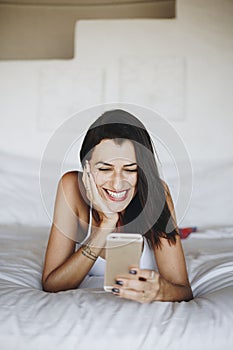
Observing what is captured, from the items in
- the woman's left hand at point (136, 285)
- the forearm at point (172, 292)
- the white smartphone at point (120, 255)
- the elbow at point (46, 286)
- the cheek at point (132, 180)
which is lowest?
the elbow at point (46, 286)

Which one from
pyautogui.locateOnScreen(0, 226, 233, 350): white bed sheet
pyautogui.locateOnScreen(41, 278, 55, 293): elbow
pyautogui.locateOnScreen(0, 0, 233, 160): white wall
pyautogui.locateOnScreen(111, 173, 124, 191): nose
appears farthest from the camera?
pyautogui.locateOnScreen(0, 0, 233, 160): white wall

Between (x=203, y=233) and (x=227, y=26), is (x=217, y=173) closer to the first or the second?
(x=203, y=233)

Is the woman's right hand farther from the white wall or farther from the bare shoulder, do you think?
the white wall

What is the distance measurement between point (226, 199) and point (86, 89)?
84 cm

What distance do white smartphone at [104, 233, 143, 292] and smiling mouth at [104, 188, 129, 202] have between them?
0.29ft

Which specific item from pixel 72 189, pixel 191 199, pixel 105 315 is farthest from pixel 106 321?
pixel 191 199

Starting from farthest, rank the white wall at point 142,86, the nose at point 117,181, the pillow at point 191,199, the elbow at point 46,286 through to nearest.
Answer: the white wall at point 142,86, the pillow at point 191,199, the elbow at point 46,286, the nose at point 117,181

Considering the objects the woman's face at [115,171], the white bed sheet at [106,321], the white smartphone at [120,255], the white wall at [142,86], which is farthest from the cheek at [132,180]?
the white wall at [142,86]

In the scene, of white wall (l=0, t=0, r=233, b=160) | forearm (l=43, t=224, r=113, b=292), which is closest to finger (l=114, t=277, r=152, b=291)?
forearm (l=43, t=224, r=113, b=292)

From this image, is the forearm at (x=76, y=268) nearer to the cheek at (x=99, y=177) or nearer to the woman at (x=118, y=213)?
the woman at (x=118, y=213)

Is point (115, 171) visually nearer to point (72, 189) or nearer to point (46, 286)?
point (72, 189)

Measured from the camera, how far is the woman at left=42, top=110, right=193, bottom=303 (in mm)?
972

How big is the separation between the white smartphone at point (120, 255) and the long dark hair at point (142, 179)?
Answer: 0.40 feet

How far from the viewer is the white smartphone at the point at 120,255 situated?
0.91 meters
